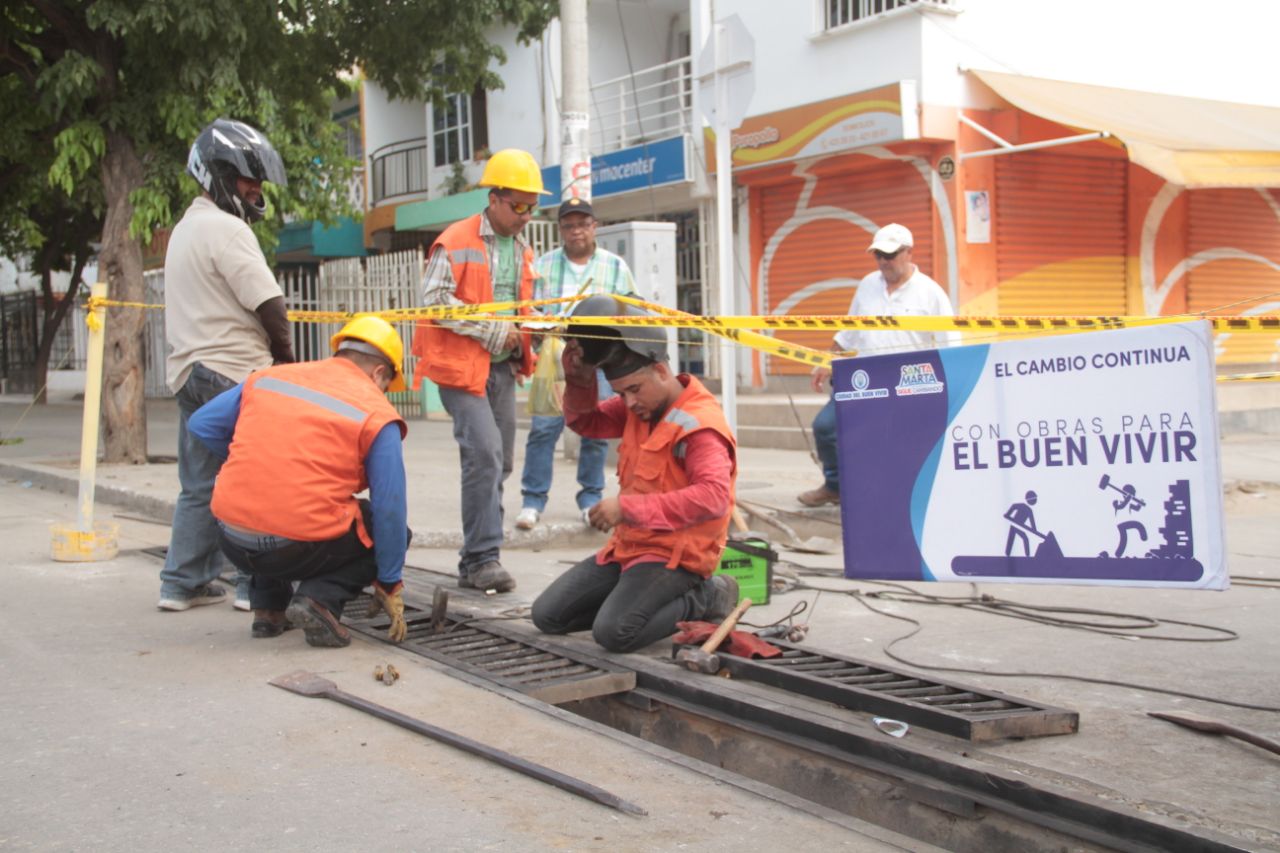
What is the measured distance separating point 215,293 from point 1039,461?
139 inches

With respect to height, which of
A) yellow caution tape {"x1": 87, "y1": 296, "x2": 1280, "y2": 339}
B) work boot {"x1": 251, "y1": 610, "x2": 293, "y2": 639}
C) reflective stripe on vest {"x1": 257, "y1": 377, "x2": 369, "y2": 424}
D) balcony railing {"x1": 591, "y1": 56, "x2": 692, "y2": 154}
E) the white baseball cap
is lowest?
work boot {"x1": 251, "y1": 610, "x2": 293, "y2": 639}

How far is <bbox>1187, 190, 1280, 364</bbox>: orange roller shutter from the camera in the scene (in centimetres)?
1786

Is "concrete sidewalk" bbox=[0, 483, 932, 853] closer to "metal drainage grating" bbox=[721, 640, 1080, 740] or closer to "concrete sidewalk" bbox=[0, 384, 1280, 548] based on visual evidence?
"metal drainage grating" bbox=[721, 640, 1080, 740]

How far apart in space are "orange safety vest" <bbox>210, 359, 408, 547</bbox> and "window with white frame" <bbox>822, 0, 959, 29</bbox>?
1213 cm

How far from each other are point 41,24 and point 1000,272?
35.3ft

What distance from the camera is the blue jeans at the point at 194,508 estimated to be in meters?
5.54

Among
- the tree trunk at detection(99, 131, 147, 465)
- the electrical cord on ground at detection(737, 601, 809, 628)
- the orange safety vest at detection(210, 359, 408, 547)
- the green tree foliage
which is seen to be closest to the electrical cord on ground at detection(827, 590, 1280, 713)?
the electrical cord on ground at detection(737, 601, 809, 628)

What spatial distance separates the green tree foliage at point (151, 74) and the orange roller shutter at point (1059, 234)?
20.7 ft

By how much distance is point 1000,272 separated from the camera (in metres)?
15.8

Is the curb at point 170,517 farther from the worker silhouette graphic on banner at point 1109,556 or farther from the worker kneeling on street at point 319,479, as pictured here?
the worker silhouette graphic on banner at point 1109,556

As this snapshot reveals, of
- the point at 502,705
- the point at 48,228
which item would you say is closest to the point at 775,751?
the point at 502,705

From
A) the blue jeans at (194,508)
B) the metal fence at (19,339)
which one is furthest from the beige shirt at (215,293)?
the metal fence at (19,339)

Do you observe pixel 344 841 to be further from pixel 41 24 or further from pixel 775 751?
pixel 41 24

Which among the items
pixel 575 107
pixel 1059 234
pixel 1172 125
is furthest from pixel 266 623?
pixel 1059 234
